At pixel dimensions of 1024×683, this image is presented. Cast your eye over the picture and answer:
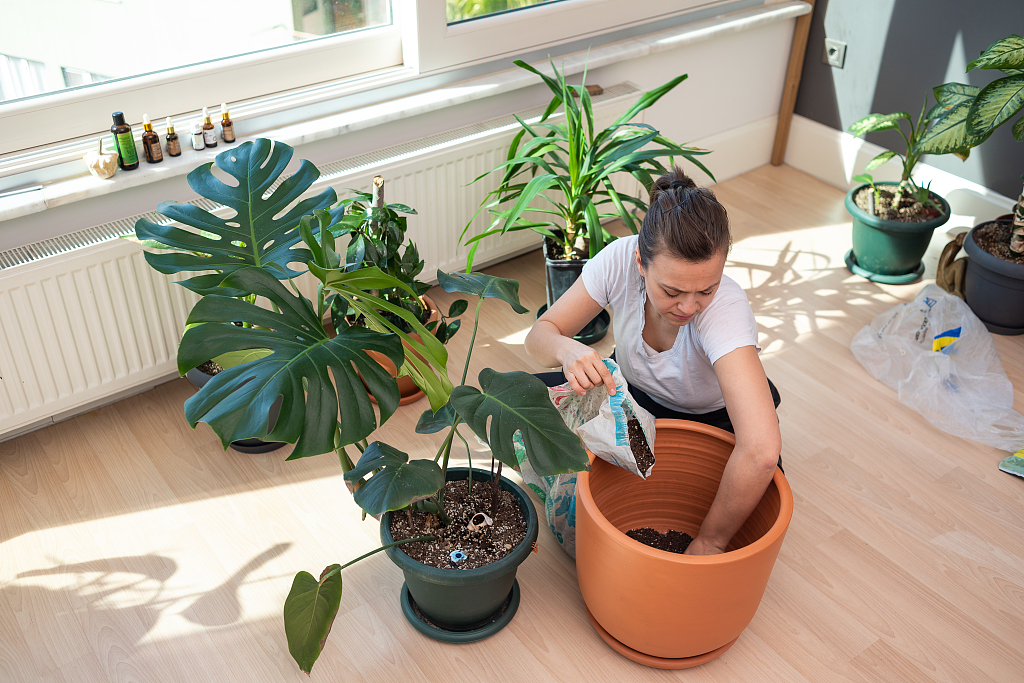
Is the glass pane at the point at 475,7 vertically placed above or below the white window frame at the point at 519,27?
above

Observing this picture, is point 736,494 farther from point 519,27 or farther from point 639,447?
point 519,27

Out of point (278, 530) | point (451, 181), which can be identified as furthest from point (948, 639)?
point (451, 181)

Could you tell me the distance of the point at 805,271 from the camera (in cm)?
314

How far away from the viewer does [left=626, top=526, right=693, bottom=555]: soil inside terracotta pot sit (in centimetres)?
186

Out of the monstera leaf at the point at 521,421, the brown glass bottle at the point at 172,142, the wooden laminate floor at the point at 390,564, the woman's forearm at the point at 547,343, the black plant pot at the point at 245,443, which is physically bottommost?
the wooden laminate floor at the point at 390,564

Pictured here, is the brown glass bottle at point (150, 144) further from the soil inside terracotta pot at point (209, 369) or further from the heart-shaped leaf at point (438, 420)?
the heart-shaped leaf at point (438, 420)

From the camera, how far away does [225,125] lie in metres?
2.29

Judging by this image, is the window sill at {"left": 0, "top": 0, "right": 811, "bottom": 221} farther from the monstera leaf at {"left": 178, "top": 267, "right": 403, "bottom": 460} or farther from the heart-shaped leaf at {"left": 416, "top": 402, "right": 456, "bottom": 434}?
the heart-shaped leaf at {"left": 416, "top": 402, "right": 456, "bottom": 434}

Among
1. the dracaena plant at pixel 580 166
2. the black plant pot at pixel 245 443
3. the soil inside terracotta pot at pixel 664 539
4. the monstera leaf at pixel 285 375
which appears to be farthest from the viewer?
the dracaena plant at pixel 580 166

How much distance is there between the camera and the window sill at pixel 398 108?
2.06 metres

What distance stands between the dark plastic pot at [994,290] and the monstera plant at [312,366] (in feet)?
6.33

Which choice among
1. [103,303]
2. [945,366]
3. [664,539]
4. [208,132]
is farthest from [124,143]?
[945,366]

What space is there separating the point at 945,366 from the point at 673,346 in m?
1.19

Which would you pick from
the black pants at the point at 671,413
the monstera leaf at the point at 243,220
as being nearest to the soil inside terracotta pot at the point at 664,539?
the black pants at the point at 671,413
